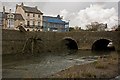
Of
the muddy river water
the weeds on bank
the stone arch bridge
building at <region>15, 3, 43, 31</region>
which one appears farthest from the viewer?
building at <region>15, 3, 43, 31</region>

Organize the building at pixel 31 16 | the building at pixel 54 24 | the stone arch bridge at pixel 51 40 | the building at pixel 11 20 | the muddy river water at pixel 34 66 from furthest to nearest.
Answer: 1. the building at pixel 54 24
2. the building at pixel 31 16
3. the building at pixel 11 20
4. the stone arch bridge at pixel 51 40
5. the muddy river water at pixel 34 66

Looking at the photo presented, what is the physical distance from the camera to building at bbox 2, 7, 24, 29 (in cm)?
9051

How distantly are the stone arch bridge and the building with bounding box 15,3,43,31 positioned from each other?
2533 centimetres

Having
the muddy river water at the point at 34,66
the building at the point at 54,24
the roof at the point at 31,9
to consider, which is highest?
the roof at the point at 31,9

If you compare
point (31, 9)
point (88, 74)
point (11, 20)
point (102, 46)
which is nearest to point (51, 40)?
point (102, 46)

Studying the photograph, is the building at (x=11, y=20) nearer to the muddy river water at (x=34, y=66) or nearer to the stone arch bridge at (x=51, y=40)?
the stone arch bridge at (x=51, y=40)

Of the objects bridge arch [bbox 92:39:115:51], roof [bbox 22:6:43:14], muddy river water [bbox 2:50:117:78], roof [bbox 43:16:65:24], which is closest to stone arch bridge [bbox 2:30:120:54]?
bridge arch [bbox 92:39:115:51]

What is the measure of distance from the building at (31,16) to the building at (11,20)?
2291 mm

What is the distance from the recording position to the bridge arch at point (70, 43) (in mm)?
71331

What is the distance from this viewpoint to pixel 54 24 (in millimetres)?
116750

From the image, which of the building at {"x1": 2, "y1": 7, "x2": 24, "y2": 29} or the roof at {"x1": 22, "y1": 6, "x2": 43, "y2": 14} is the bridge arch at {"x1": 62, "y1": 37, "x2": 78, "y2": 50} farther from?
the roof at {"x1": 22, "y1": 6, "x2": 43, "y2": 14}

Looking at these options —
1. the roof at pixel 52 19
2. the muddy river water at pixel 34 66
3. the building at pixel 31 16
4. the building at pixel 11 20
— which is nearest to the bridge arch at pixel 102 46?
the building at pixel 31 16

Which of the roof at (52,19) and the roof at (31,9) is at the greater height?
the roof at (31,9)

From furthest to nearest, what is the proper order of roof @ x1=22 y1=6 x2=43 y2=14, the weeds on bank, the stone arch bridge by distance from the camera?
roof @ x1=22 y1=6 x2=43 y2=14
the stone arch bridge
the weeds on bank
